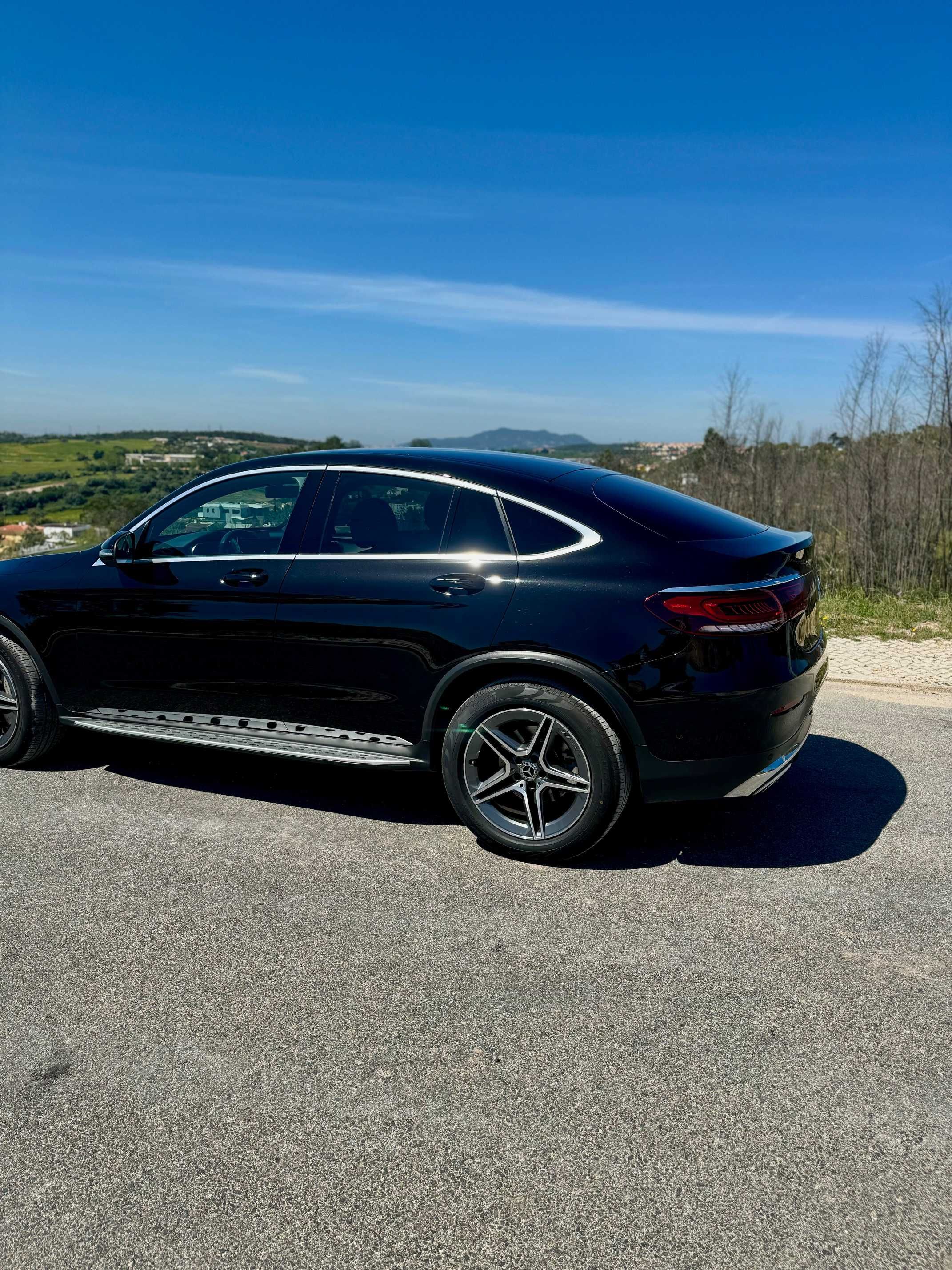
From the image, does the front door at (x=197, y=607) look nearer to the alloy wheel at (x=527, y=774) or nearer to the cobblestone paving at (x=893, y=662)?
the alloy wheel at (x=527, y=774)

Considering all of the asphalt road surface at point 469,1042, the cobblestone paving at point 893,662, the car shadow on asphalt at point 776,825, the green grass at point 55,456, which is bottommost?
the asphalt road surface at point 469,1042

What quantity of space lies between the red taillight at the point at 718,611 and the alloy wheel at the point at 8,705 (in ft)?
11.6

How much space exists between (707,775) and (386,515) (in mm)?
1874

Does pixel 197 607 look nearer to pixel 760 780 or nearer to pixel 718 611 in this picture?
pixel 718 611

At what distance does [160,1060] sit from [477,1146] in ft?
3.12

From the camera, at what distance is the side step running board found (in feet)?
13.8

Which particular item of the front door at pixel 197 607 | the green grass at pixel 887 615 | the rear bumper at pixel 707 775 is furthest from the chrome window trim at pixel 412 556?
the green grass at pixel 887 615

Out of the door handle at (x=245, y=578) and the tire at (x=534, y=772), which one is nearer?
the tire at (x=534, y=772)

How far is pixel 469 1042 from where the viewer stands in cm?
266

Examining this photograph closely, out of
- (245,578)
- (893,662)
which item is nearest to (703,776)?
(245,578)

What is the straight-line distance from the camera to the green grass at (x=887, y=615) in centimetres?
935

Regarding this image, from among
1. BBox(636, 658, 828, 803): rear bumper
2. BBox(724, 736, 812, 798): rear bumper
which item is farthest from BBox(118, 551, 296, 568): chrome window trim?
BBox(724, 736, 812, 798): rear bumper

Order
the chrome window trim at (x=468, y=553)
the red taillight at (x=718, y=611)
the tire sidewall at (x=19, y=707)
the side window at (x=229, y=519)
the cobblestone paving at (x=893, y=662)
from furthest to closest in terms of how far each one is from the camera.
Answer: the cobblestone paving at (x=893, y=662) < the tire sidewall at (x=19, y=707) < the side window at (x=229, y=519) < the chrome window trim at (x=468, y=553) < the red taillight at (x=718, y=611)

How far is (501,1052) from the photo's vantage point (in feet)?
8.57
